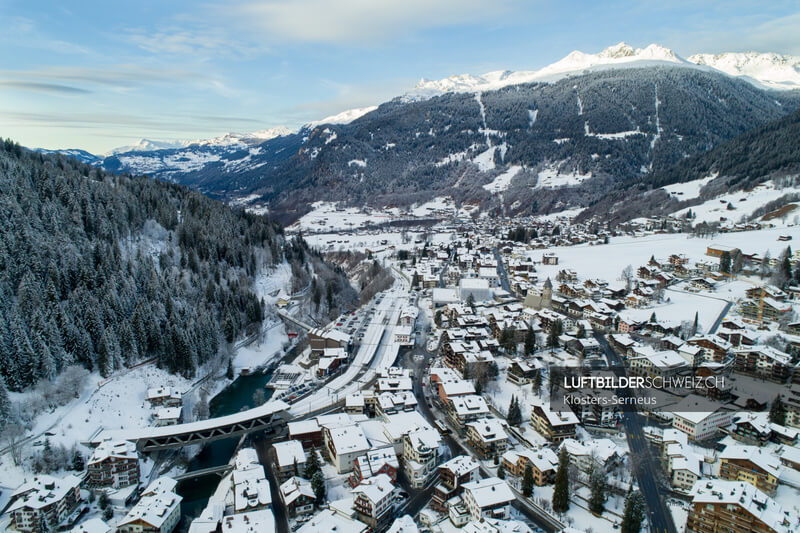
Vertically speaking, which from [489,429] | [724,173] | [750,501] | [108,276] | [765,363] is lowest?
[489,429]

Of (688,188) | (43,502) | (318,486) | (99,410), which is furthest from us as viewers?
(688,188)

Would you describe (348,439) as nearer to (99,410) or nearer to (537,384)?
(537,384)

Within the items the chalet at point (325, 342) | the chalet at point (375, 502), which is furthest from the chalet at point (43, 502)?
the chalet at point (325, 342)

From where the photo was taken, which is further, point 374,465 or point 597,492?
point 374,465

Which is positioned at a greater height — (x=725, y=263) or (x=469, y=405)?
(x=725, y=263)

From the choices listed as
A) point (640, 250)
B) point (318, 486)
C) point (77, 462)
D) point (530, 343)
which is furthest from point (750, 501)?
point (640, 250)

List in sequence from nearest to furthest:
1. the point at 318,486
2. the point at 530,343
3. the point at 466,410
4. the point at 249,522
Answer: the point at 249,522
the point at 318,486
the point at 466,410
the point at 530,343

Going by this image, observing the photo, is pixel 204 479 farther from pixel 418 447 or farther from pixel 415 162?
pixel 415 162

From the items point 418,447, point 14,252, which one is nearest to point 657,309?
point 418,447
